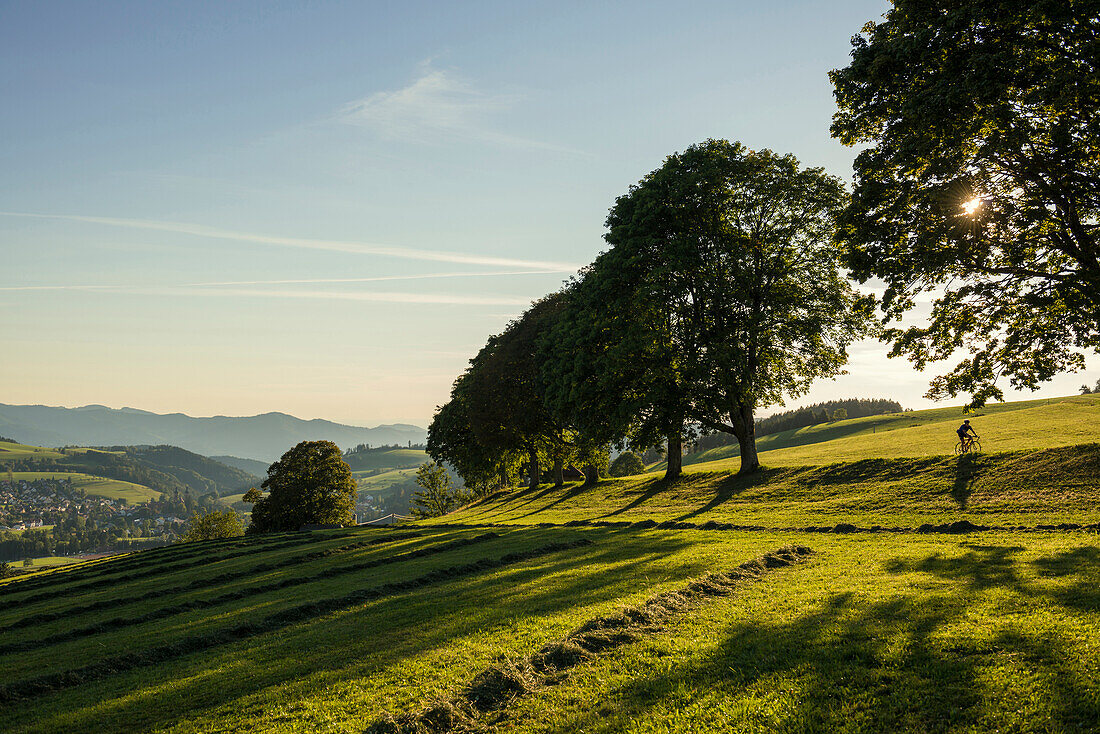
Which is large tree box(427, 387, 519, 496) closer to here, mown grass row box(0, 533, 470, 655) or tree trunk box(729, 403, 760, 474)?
tree trunk box(729, 403, 760, 474)

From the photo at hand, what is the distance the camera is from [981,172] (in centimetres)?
2169

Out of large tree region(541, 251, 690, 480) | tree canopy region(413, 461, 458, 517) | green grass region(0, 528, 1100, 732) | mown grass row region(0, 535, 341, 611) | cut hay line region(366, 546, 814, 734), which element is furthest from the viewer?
tree canopy region(413, 461, 458, 517)

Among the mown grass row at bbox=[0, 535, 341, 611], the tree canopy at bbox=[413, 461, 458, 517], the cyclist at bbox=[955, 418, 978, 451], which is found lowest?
the tree canopy at bbox=[413, 461, 458, 517]

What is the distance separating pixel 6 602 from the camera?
2781 centimetres

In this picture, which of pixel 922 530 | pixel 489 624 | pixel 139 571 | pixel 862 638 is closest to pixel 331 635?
pixel 489 624

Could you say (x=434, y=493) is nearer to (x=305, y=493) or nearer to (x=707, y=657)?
(x=305, y=493)

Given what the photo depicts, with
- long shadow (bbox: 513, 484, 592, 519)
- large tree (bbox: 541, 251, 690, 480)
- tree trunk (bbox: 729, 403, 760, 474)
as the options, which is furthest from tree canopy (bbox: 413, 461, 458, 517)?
tree trunk (bbox: 729, 403, 760, 474)

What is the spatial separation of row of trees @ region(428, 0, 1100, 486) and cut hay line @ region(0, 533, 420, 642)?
1893 centimetres

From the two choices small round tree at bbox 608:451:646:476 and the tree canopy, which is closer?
the tree canopy

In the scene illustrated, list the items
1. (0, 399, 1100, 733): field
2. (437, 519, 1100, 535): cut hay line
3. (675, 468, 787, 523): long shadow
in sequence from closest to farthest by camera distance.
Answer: (0, 399, 1100, 733): field, (437, 519, 1100, 535): cut hay line, (675, 468, 787, 523): long shadow

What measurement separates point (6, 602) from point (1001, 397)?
46.5 m

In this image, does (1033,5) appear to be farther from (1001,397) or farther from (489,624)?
(489,624)

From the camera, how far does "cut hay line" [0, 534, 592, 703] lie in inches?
476

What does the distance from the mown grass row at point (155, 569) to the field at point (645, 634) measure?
1680 millimetres
